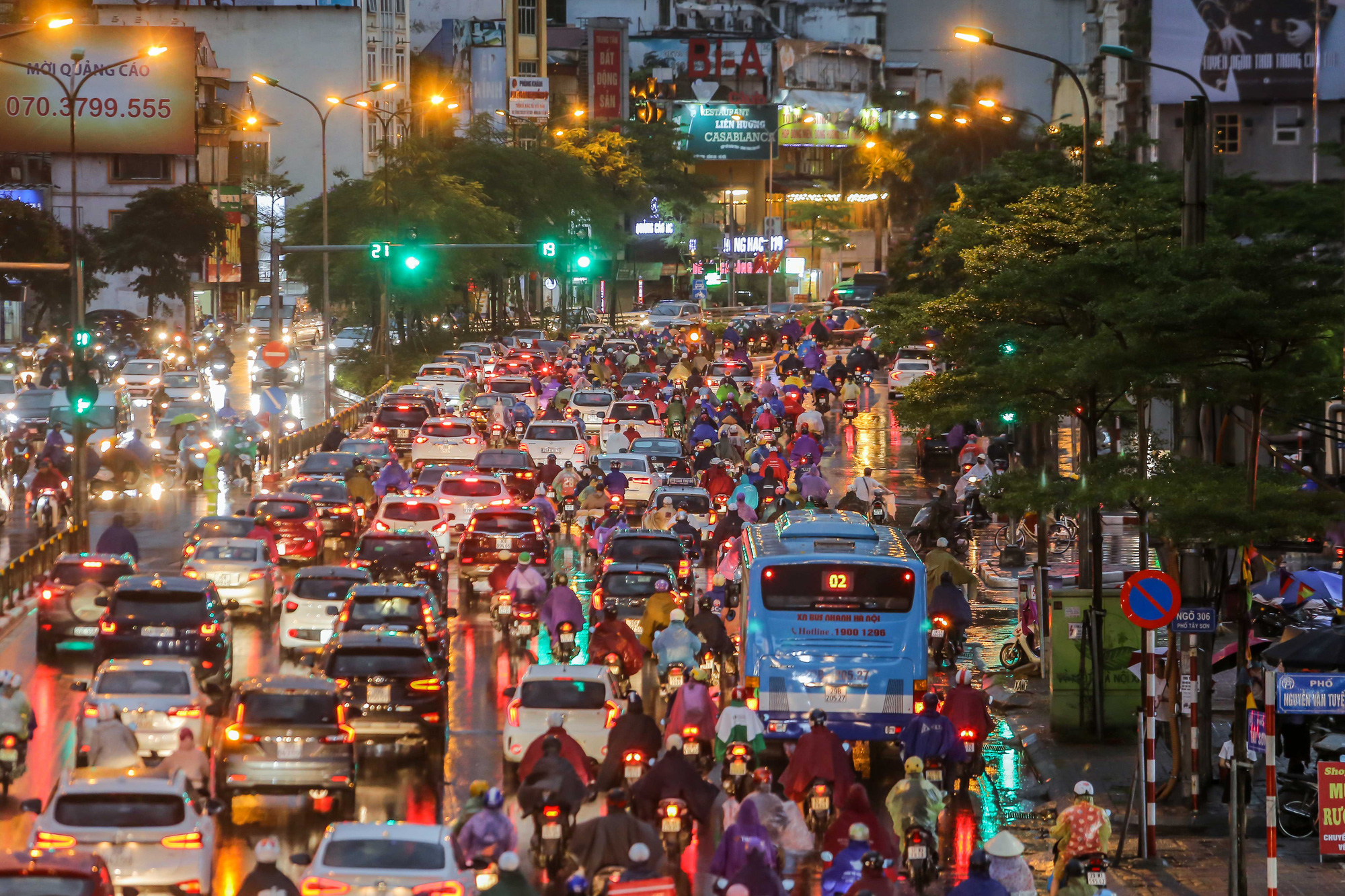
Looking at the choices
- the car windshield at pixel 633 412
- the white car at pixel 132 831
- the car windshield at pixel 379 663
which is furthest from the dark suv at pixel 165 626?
the car windshield at pixel 633 412

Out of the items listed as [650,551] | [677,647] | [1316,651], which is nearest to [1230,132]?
[650,551]

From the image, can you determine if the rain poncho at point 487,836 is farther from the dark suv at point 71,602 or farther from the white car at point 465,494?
the white car at point 465,494

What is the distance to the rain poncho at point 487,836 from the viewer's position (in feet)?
48.3

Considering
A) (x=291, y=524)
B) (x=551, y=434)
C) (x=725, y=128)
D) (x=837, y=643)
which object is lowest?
(x=291, y=524)

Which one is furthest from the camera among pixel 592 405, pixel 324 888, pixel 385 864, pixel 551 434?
pixel 592 405

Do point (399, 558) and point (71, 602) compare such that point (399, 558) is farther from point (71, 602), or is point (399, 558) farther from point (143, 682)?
point (143, 682)

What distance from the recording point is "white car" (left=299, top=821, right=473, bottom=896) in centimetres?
1323

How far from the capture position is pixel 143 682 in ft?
64.3

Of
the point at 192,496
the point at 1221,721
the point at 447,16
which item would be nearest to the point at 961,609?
the point at 1221,721

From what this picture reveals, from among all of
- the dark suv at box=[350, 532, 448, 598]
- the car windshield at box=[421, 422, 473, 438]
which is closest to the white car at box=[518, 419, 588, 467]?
the car windshield at box=[421, 422, 473, 438]

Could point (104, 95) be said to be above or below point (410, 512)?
above

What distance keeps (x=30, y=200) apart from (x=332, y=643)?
91.5 m

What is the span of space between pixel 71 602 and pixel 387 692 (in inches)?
306

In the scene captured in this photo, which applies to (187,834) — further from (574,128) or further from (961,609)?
(574,128)
